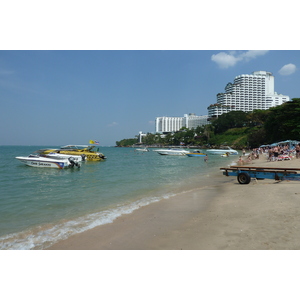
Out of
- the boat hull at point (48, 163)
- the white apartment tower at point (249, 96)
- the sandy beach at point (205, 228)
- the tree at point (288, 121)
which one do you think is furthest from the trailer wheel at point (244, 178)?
the white apartment tower at point (249, 96)

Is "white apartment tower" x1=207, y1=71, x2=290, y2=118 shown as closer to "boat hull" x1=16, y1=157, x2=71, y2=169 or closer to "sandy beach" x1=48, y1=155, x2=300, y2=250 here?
"boat hull" x1=16, y1=157, x2=71, y2=169

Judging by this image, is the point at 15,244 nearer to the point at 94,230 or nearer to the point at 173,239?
the point at 94,230

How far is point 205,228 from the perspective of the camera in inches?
265

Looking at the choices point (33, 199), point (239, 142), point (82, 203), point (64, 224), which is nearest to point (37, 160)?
point (33, 199)

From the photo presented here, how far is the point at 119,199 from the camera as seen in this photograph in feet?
39.0

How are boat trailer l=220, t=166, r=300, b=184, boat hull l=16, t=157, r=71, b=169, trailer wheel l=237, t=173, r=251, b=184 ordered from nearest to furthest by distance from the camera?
boat trailer l=220, t=166, r=300, b=184 → trailer wheel l=237, t=173, r=251, b=184 → boat hull l=16, t=157, r=71, b=169

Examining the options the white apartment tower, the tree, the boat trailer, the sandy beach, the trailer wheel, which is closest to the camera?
the sandy beach

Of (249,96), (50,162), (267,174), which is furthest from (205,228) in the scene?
(249,96)

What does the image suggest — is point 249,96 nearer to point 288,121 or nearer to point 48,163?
point 288,121

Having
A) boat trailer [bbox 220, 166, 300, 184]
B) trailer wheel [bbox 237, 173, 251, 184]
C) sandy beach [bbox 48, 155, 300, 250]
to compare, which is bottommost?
sandy beach [bbox 48, 155, 300, 250]

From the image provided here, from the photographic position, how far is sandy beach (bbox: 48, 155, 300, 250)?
5633mm

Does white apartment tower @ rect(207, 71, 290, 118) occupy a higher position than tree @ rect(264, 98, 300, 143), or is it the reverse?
white apartment tower @ rect(207, 71, 290, 118)

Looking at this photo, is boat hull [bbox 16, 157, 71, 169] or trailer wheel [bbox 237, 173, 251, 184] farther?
boat hull [bbox 16, 157, 71, 169]

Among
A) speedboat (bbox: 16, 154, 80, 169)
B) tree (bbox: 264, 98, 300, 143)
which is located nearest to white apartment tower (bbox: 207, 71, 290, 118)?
tree (bbox: 264, 98, 300, 143)
